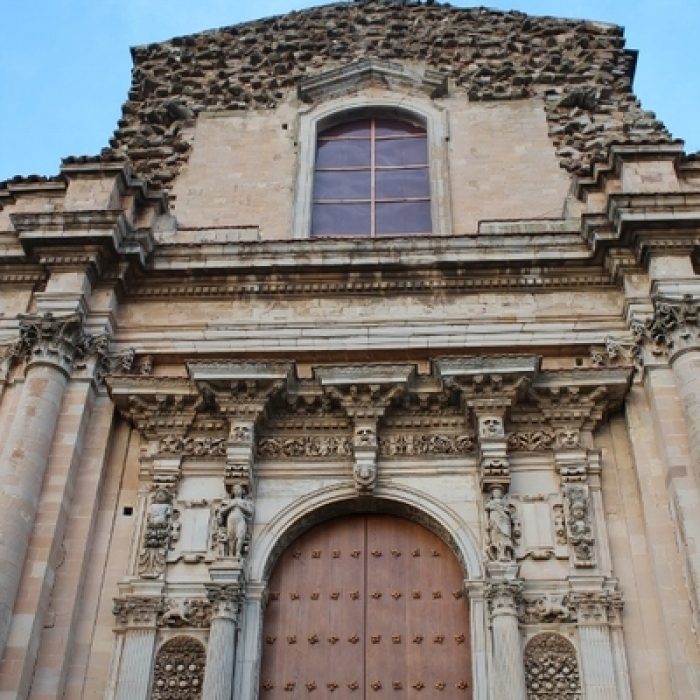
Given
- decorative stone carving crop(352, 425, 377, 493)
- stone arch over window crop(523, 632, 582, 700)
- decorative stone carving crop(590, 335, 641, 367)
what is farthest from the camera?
decorative stone carving crop(590, 335, 641, 367)

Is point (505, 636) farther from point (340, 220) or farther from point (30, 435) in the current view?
point (340, 220)

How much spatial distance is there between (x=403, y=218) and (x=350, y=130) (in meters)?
2.07

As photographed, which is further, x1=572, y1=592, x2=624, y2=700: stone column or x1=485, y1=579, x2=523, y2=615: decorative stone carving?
x1=485, y1=579, x2=523, y2=615: decorative stone carving

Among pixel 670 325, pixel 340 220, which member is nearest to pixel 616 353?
pixel 670 325

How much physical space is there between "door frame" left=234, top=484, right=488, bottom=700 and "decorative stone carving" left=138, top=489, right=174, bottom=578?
0.80 metres

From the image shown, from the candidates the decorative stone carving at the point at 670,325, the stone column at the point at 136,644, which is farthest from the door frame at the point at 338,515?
the decorative stone carving at the point at 670,325

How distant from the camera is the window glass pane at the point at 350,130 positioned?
14062 millimetres

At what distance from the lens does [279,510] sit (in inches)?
370

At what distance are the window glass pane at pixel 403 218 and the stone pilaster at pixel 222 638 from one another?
5.40 m

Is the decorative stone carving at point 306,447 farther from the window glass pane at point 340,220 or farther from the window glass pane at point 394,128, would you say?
the window glass pane at point 394,128

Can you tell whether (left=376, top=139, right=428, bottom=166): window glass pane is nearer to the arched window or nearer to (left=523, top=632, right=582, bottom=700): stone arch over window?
the arched window

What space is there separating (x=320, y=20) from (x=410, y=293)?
21.8 feet

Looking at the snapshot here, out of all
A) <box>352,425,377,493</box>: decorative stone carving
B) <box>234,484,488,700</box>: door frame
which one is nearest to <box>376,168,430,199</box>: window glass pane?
<box>352,425,377,493</box>: decorative stone carving

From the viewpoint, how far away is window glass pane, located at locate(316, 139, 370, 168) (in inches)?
537
